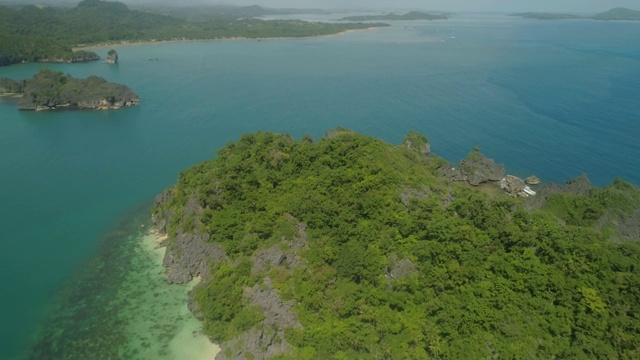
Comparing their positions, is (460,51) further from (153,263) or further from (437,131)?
(153,263)

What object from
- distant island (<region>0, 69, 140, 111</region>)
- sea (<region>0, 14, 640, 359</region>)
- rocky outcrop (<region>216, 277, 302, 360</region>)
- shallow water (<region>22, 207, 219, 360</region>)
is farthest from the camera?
distant island (<region>0, 69, 140, 111</region>)

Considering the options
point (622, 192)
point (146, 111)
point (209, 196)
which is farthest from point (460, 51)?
point (209, 196)

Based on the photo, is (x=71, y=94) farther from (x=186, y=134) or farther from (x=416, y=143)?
(x=416, y=143)

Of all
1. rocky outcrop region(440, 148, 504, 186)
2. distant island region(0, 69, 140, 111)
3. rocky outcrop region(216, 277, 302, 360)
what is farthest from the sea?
rocky outcrop region(440, 148, 504, 186)

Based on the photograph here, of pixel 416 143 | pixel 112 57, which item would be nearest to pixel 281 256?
pixel 416 143

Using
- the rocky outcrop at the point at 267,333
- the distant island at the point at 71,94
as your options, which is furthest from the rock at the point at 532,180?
the distant island at the point at 71,94

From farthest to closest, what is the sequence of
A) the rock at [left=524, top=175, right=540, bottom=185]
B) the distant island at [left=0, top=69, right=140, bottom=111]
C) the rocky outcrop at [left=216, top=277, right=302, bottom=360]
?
the distant island at [left=0, top=69, right=140, bottom=111]
the rock at [left=524, top=175, right=540, bottom=185]
the rocky outcrop at [left=216, top=277, right=302, bottom=360]

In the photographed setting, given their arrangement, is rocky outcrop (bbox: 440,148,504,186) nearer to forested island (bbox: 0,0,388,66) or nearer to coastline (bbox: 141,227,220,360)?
coastline (bbox: 141,227,220,360)

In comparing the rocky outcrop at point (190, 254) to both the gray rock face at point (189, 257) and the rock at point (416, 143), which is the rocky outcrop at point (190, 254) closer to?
the gray rock face at point (189, 257)
